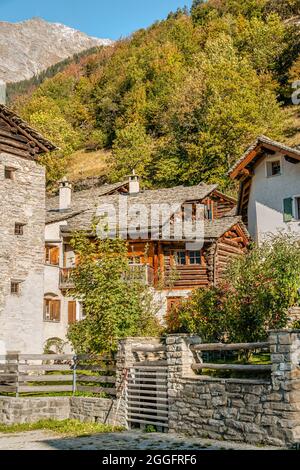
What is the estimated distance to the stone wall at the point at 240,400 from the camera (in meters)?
10.8

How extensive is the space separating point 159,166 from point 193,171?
20.0 ft

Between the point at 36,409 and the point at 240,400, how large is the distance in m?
8.59

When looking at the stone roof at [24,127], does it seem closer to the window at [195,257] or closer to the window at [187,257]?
the window at [187,257]

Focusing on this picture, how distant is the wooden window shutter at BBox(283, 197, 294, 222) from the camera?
2931 cm

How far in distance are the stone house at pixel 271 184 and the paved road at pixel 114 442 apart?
17148mm

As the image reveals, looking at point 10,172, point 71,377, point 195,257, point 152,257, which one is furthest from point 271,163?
point 71,377

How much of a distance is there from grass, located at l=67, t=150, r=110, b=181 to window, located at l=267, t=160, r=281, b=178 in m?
45.9

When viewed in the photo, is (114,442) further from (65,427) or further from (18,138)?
(18,138)

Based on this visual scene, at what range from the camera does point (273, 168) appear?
101 ft

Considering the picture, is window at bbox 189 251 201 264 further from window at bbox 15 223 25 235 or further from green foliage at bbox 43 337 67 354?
window at bbox 15 223 25 235

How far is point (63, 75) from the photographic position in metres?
124

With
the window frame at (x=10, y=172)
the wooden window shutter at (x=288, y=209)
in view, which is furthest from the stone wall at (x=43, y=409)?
the wooden window shutter at (x=288, y=209)
